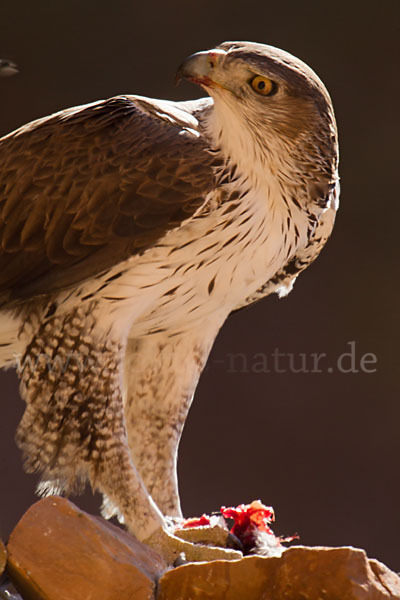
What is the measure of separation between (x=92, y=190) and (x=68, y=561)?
2.39ft

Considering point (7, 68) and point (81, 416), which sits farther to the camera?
point (7, 68)

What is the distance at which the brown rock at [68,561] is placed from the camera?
165cm

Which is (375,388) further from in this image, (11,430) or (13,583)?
(13,583)

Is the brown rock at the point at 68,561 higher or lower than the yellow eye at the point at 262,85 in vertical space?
lower

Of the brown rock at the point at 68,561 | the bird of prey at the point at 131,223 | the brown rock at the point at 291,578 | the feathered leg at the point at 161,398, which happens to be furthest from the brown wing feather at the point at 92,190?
the brown rock at the point at 291,578

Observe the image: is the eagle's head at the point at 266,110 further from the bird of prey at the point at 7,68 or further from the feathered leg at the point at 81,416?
the bird of prey at the point at 7,68

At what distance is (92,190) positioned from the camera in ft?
6.73

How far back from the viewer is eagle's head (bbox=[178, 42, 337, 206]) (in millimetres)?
2002

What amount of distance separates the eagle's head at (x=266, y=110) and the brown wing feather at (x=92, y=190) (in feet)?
0.25

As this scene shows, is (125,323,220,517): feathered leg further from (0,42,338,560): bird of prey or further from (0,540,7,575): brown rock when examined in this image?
(0,540,7,575): brown rock

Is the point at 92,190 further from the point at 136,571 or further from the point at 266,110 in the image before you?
the point at 136,571

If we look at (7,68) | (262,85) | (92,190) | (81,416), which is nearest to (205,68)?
(262,85)

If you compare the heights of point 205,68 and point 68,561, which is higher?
point 205,68

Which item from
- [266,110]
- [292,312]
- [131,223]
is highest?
[266,110]
